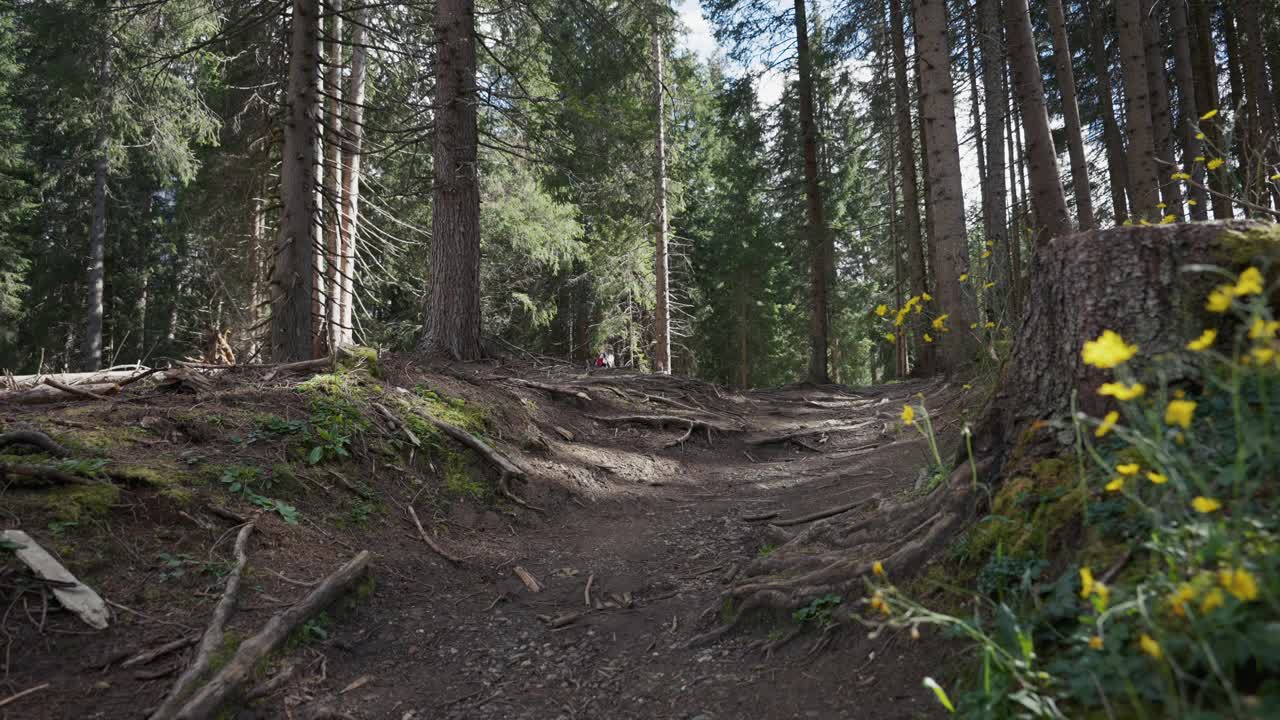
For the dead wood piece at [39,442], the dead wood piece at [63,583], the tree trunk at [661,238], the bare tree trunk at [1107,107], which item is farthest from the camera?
the tree trunk at [661,238]

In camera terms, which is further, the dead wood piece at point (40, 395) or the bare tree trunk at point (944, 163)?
the bare tree trunk at point (944, 163)

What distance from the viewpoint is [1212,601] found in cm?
128

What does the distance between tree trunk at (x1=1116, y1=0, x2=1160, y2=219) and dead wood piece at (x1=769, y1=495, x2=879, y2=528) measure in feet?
21.9

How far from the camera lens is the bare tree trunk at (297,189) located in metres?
7.28

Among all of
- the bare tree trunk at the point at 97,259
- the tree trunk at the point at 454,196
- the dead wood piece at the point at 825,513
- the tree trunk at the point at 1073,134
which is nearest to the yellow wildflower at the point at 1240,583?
the dead wood piece at the point at 825,513

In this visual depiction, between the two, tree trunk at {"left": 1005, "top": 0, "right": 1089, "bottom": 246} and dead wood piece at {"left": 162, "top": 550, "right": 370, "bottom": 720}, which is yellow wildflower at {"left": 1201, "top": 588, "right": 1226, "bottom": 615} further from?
tree trunk at {"left": 1005, "top": 0, "right": 1089, "bottom": 246}

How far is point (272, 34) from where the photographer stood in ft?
29.1

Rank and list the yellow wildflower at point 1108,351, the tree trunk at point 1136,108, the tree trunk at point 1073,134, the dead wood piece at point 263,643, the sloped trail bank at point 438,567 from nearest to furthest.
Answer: the yellow wildflower at point 1108,351 → the dead wood piece at point 263,643 → the sloped trail bank at point 438,567 → the tree trunk at point 1136,108 → the tree trunk at point 1073,134

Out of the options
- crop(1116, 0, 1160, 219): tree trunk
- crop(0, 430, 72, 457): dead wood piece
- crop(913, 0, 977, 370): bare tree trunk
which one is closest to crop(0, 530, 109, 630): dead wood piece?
crop(0, 430, 72, 457): dead wood piece

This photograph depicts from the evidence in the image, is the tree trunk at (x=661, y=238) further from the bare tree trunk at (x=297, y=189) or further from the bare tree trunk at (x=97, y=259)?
the bare tree trunk at (x=97, y=259)

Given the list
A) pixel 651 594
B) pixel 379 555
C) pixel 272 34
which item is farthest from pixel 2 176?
pixel 651 594

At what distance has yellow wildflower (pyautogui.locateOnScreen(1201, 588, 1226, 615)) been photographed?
4.21 feet

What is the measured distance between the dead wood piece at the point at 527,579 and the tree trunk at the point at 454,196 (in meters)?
4.10

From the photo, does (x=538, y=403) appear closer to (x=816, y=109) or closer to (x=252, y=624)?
(x=252, y=624)
